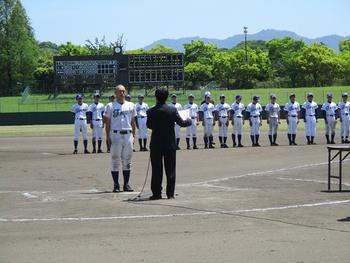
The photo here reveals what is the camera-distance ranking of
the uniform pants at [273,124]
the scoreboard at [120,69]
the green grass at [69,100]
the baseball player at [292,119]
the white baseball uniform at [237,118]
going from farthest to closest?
the green grass at [69,100]
the scoreboard at [120,69]
the baseball player at [292,119]
the white baseball uniform at [237,118]
the uniform pants at [273,124]

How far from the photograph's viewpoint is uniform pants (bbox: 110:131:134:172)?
1271 cm

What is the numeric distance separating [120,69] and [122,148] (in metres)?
36.0

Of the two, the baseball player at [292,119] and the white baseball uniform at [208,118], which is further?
the baseball player at [292,119]

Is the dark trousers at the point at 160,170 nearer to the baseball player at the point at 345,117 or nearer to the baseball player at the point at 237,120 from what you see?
the baseball player at the point at 237,120

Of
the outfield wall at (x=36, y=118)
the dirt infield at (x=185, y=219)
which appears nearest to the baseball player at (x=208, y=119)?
the dirt infield at (x=185, y=219)

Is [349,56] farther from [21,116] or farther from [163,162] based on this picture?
[163,162]

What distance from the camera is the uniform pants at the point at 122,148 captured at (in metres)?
12.7

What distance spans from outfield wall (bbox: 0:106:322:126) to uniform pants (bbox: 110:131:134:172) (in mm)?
39817

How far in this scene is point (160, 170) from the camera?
11.7m

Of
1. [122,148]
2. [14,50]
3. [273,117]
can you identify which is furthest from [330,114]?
[14,50]

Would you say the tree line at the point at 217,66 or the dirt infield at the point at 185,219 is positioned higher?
the tree line at the point at 217,66

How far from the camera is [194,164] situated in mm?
19125

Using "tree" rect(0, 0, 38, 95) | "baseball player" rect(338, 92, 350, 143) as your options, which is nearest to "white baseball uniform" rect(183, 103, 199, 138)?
"baseball player" rect(338, 92, 350, 143)

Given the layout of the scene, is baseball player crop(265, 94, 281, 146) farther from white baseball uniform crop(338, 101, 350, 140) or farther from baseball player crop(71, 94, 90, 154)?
baseball player crop(71, 94, 90, 154)
